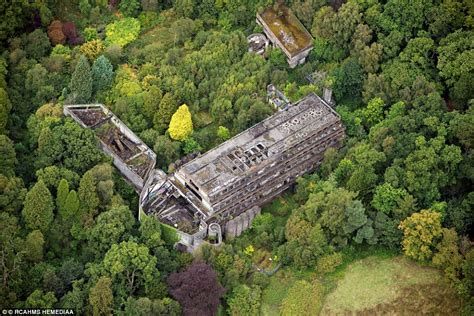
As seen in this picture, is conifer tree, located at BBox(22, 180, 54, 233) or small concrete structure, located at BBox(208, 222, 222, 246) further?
small concrete structure, located at BBox(208, 222, 222, 246)

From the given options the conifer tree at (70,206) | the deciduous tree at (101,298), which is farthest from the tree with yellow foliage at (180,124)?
the deciduous tree at (101,298)

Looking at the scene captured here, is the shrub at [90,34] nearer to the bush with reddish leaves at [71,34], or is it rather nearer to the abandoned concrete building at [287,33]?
the bush with reddish leaves at [71,34]

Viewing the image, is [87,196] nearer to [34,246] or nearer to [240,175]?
[34,246]

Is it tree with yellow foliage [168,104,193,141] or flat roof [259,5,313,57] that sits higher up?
tree with yellow foliage [168,104,193,141]

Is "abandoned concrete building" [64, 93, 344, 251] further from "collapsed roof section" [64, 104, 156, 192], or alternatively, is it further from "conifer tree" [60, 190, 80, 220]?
"conifer tree" [60, 190, 80, 220]

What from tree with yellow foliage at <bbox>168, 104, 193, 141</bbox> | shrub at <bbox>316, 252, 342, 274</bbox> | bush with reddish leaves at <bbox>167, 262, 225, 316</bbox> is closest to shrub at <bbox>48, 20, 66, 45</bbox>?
tree with yellow foliage at <bbox>168, 104, 193, 141</bbox>

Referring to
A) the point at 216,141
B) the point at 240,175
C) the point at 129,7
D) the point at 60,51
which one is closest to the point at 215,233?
the point at 240,175

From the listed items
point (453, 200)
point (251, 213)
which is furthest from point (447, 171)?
point (251, 213)

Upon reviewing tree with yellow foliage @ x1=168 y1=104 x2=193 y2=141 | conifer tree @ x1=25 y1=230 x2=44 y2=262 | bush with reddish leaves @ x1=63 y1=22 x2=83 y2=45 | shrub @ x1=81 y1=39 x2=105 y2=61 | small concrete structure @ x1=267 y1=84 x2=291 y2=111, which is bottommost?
small concrete structure @ x1=267 y1=84 x2=291 y2=111
